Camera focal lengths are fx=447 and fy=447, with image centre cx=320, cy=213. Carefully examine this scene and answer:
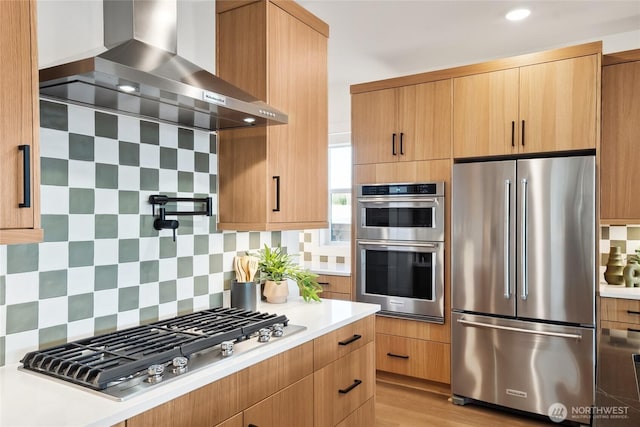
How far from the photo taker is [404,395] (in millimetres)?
3438

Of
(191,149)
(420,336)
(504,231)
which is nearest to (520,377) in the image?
(420,336)

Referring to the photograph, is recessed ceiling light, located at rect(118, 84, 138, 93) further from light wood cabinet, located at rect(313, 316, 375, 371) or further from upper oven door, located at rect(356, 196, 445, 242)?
upper oven door, located at rect(356, 196, 445, 242)

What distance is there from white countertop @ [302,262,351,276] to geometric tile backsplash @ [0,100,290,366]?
199 centimetres

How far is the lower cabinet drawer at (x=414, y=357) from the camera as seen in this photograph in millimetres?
3336

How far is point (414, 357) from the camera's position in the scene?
346 cm

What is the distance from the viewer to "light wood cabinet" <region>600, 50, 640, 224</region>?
10.00 ft

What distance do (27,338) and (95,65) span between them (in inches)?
38.0

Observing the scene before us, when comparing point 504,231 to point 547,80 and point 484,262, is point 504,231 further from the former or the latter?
point 547,80

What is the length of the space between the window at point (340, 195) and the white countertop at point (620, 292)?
2598 millimetres

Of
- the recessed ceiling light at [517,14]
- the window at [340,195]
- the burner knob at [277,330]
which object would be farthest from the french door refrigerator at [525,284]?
the window at [340,195]

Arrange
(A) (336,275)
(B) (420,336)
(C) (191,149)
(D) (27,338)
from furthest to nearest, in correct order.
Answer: (A) (336,275)
(B) (420,336)
(C) (191,149)
(D) (27,338)

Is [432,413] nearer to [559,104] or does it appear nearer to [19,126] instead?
Answer: [559,104]

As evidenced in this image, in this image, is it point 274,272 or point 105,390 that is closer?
point 105,390

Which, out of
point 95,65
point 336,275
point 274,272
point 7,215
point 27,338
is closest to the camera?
point 7,215
